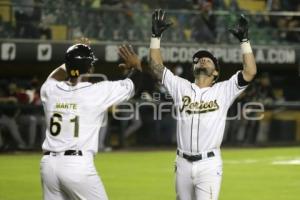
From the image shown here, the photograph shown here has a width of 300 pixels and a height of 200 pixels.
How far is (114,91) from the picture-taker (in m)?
5.68

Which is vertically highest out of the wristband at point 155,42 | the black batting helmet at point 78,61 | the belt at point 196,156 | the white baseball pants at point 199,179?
the wristband at point 155,42

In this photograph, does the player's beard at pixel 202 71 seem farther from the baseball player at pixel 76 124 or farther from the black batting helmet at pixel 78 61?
the black batting helmet at pixel 78 61

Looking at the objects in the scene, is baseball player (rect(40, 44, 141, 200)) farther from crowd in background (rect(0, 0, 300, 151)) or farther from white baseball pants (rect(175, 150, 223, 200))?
crowd in background (rect(0, 0, 300, 151))

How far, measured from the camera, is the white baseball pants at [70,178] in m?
5.39

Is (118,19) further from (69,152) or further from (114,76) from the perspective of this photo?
(69,152)

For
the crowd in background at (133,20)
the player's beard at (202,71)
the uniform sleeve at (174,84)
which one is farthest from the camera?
the crowd in background at (133,20)

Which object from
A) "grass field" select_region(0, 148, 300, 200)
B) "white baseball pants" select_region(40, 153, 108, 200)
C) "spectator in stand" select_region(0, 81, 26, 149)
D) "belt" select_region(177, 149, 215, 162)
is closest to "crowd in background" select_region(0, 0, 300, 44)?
"spectator in stand" select_region(0, 81, 26, 149)

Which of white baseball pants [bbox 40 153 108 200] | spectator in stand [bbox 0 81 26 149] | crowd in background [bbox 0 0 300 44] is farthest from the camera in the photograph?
crowd in background [bbox 0 0 300 44]

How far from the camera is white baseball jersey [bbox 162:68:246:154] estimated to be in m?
6.16

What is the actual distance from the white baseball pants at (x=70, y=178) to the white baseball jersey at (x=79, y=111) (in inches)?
3.8

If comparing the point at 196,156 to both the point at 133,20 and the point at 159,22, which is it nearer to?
the point at 159,22

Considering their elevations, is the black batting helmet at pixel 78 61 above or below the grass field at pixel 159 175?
above

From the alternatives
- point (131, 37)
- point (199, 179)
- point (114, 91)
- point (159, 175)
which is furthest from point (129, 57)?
point (131, 37)

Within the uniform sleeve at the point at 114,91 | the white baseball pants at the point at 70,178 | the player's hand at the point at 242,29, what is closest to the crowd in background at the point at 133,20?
the player's hand at the point at 242,29
